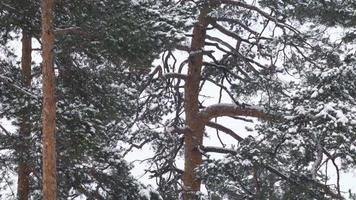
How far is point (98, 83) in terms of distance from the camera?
10.0 m

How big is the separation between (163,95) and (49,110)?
516 centimetres

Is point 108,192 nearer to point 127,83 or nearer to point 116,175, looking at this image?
point 116,175

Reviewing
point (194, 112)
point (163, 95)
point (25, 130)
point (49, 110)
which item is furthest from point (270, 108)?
point (25, 130)

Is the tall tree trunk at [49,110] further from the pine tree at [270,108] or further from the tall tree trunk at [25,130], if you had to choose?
the pine tree at [270,108]

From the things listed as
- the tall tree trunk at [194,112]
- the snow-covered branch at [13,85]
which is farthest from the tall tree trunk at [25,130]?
the tall tree trunk at [194,112]

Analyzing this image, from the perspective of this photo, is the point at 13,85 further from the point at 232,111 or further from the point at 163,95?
the point at 232,111

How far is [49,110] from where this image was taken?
8344mm

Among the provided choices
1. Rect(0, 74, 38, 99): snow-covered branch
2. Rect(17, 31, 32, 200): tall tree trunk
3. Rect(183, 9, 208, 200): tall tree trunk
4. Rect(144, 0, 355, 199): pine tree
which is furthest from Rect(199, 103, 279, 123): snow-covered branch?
Rect(0, 74, 38, 99): snow-covered branch

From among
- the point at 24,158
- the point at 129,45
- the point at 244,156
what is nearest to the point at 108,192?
the point at 24,158

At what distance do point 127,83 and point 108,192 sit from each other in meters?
2.36

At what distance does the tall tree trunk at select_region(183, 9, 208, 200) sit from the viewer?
1222cm

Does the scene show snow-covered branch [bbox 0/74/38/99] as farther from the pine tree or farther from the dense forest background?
the pine tree

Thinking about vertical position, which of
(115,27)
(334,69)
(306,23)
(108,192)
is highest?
(306,23)

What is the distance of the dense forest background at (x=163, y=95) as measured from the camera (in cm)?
841
